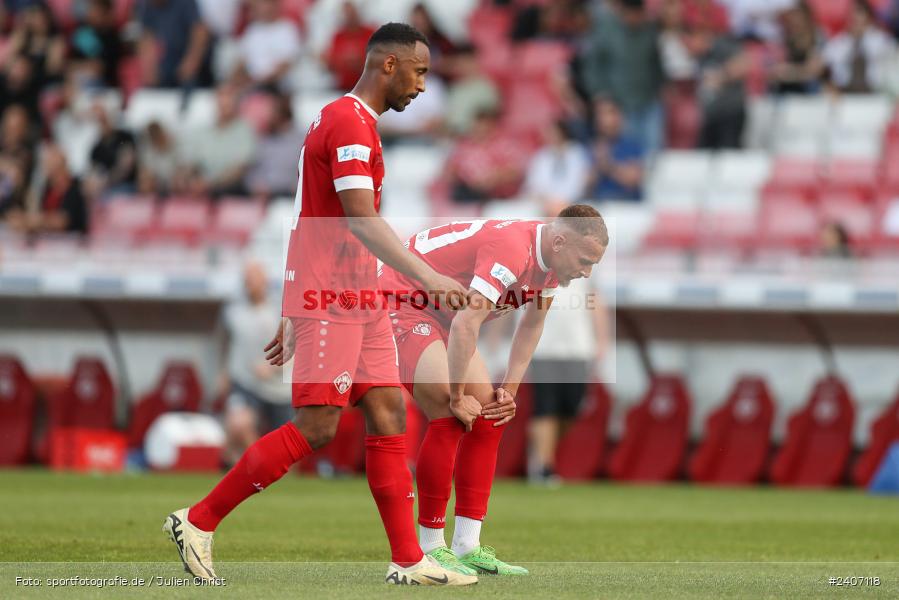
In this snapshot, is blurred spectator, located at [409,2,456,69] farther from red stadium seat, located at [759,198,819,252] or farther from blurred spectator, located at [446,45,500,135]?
red stadium seat, located at [759,198,819,252]

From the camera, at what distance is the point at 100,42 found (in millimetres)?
18703

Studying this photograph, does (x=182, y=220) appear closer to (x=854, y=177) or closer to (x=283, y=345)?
(x=854, y=177)

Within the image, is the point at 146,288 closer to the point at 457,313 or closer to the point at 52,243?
the point at 52,243

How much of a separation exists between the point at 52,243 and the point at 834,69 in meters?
7.76

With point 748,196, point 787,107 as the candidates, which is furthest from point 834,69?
point 748,196

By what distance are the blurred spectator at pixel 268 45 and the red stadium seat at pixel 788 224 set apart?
6.12 metres

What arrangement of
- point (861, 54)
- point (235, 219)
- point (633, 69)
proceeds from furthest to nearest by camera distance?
point (235, 219) < point (633, 69) < point (861, 54)

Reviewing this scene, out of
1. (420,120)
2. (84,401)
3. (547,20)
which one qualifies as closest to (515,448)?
(420,120)

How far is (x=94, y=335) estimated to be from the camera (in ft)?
50.2

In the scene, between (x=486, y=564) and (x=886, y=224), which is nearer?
(x=486, y=564)

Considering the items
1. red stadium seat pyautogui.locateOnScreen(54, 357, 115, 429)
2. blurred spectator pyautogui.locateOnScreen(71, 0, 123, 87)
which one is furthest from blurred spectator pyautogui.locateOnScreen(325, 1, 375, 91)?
red stadium seat pyautogui.locateOnScreen(54, 357, 115, 429)

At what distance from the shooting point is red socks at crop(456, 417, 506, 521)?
21.5ft

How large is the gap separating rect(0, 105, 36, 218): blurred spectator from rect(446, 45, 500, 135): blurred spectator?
14.8ft

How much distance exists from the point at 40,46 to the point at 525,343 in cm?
1305
